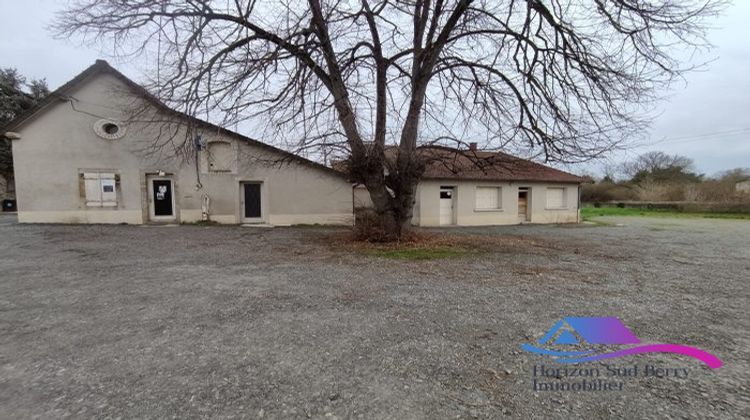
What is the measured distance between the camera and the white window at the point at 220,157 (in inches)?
564

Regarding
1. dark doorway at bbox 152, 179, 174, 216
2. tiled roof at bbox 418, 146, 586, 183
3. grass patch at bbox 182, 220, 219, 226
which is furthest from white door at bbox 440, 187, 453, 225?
dark doorway at bbox 152, 179, 174, 216

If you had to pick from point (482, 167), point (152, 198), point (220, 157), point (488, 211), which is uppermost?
point (220, 157)

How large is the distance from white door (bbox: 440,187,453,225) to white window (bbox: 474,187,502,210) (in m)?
1.42

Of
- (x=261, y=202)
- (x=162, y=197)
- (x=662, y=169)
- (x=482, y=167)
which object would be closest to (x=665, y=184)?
(x=662, y=169)

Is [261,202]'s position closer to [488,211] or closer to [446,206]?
[446,206]

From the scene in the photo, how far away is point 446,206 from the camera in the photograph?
16359 millimetres

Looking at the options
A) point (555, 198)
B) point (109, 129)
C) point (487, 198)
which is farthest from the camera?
point (555, 198)

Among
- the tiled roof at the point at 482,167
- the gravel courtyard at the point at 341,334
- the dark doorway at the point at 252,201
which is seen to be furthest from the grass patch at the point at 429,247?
the dark doorway at the point at 252,201

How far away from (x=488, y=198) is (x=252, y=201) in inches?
470

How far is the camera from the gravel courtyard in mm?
2184

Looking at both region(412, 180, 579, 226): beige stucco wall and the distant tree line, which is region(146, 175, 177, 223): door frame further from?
the distant tree line

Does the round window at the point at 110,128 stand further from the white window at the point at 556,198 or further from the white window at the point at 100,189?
the white window at the point at 556,198

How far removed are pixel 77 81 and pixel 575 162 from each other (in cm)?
1846

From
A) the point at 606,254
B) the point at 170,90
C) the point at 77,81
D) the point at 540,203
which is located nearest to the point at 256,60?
the point at 170,90
